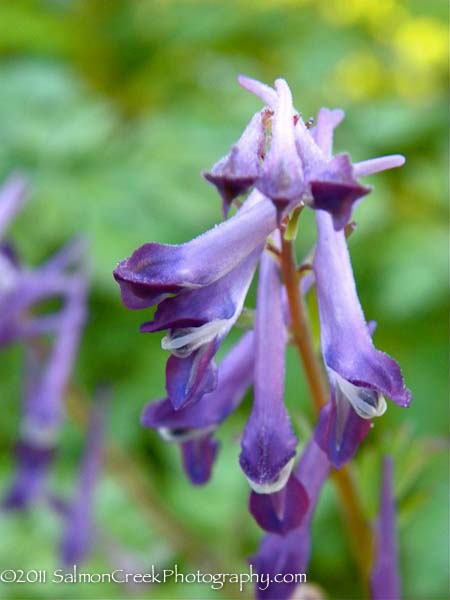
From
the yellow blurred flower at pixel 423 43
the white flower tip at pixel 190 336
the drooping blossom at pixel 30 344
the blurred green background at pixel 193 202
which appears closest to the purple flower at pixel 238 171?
the white flower tip at pixel 190 336

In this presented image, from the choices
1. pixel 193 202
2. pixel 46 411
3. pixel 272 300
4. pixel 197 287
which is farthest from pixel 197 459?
pixel 193 202

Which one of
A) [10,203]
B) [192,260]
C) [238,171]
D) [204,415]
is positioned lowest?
[204,415]

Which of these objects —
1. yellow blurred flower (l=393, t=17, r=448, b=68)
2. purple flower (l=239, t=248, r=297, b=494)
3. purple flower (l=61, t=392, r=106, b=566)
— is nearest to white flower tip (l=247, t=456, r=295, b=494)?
purple flower (l=239, t=248, r=297, b=494)

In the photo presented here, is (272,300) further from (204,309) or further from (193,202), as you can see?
(193,202)

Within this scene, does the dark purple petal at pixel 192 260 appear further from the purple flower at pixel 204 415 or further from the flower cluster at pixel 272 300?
the purple flower at pixel 204 415

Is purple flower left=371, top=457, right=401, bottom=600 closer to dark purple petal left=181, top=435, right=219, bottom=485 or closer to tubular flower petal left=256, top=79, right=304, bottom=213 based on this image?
dark purple petal left=181, top=435, right=219, bottom=485
